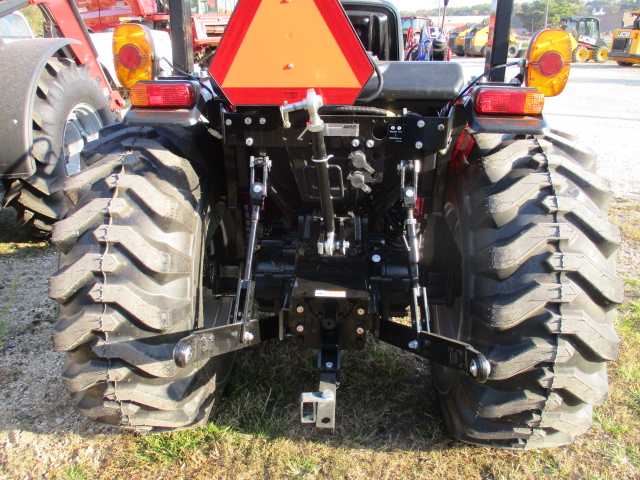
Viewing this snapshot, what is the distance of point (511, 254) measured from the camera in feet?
6.48

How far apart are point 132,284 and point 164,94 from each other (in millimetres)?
819

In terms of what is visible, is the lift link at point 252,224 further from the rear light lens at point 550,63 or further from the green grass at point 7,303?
the green grass at point 7,303

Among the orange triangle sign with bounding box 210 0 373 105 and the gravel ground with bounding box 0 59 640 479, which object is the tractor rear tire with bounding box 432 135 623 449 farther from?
the gravel ground with bounding box 0 59 640 479

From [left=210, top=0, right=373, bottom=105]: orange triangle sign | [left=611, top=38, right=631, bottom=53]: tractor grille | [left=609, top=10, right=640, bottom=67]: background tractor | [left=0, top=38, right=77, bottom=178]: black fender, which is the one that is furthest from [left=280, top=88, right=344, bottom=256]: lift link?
[left=611, top=38, right=631, bottom=53]: tractor grille

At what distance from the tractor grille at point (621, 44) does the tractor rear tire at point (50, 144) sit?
88.0 feet

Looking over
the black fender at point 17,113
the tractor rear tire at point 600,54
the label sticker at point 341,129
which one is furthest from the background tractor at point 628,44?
the label sticker at point 341,129

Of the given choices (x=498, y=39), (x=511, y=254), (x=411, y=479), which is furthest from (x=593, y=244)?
(x=411, y=479)

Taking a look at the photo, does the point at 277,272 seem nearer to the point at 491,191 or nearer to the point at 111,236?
the point at 111,236

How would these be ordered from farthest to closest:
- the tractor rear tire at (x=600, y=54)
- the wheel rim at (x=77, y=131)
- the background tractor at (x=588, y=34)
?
Result: the background tractor at (x=588, y=34) < the tractor rear tire at (x=600, y=54) < the wheel rim at (x=77, y=131)

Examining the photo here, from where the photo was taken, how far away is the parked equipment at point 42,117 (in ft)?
13.3

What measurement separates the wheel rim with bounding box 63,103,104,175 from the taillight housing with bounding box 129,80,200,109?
3059 millimetres

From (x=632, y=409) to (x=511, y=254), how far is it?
155 cm

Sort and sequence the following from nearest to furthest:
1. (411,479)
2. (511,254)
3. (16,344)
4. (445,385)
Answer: (511,254)
(411,479)
(445,385)
(16,344)

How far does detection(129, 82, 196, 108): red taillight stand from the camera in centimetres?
223
